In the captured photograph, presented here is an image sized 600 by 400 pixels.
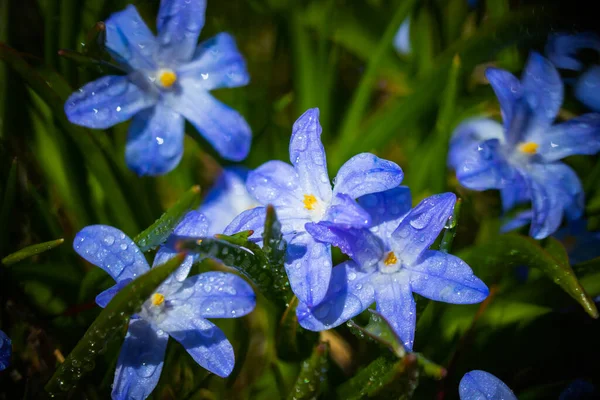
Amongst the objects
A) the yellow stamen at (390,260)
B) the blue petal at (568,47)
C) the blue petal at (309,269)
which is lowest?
the yellow stamen at (390,260)

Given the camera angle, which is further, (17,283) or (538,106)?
(538,106)

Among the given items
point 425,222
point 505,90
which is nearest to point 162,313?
point 425,222

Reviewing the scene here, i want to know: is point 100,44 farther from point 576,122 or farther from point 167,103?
point 576,122

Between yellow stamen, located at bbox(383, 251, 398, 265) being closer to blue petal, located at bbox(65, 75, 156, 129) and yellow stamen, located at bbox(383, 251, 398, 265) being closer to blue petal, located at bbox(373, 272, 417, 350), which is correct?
blue petal, located at bbox(373, 272, 417, 350)

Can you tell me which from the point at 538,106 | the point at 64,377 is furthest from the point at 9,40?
the point at 538,106

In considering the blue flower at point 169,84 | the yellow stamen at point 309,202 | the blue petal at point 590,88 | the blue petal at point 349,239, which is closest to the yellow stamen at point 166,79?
the blue flower at point 169,84

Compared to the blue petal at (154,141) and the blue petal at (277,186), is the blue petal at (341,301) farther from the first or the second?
the blue petal at (154,141)

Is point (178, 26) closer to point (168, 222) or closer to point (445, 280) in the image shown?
point (168, 222)
